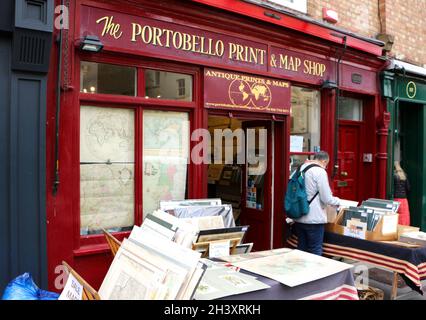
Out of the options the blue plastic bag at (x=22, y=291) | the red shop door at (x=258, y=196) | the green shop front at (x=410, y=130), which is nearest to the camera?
the blue plastic bag at (x=22, y=291)

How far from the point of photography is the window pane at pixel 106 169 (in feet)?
14.2

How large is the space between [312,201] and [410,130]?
500 cm

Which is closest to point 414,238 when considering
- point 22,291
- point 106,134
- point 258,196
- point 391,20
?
point 258,196

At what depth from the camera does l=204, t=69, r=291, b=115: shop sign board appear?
16.8 ft

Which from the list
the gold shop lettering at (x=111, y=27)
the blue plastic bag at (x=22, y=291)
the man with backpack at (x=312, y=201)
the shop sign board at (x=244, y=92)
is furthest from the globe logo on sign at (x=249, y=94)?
the blue plastic bag at (x=22, y=291)

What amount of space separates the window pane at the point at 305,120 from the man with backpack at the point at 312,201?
128 centimetres

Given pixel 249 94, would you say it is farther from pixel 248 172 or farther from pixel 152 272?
pixel 152 272

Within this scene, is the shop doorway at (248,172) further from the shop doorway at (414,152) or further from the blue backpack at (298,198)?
the shop doorway at (414,152)

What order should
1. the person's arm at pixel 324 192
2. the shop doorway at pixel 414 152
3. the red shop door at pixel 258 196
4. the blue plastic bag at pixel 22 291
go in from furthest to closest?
the shop doorway at pixel 414 152 → the red shop door at pixel 258 196 → the person's arm at pixel 324 192 → the blue plastic bag at pixel 22 291

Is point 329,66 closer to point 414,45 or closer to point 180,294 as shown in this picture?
point 414,45

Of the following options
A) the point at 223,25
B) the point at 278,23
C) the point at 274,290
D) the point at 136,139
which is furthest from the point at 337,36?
the point at 274,290
